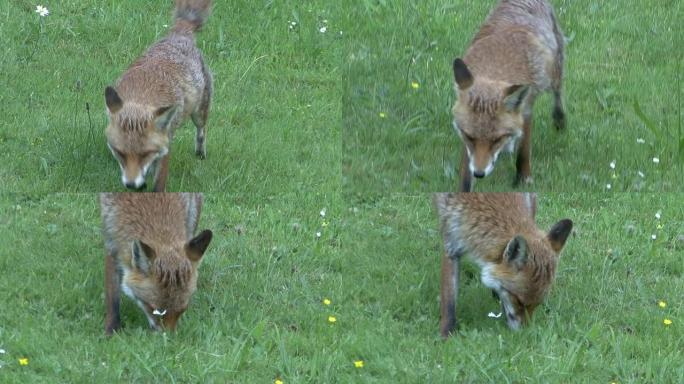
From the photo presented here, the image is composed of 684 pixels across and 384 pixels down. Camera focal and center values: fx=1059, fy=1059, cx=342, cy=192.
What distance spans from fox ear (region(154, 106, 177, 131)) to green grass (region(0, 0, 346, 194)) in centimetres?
69

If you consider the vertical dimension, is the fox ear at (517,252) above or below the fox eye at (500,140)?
below

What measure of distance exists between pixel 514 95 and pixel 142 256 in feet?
10.3

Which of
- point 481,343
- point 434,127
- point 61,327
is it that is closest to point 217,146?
point 434,127

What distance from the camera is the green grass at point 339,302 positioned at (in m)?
7.54

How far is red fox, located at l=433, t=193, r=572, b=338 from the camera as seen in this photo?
25.1ft

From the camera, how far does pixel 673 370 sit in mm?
7570

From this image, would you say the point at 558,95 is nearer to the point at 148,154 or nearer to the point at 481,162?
the point at 481,162

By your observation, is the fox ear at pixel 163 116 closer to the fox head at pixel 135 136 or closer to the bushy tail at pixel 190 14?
the fox head at pixel 135 136

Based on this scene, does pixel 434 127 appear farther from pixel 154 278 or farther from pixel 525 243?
pixel 154 278

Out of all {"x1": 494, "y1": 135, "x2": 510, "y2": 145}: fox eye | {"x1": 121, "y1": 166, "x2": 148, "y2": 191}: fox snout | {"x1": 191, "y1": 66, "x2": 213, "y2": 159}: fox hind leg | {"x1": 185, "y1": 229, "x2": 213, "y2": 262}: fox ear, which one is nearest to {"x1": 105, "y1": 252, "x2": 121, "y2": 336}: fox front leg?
{"x1": 185, "y1": 229, "x2": 213, "y2": 262}: fox ear

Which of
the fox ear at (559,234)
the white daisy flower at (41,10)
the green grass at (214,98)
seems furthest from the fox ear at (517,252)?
the white daisy flower at (41,10)

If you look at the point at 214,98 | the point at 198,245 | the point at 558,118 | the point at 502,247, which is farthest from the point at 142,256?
the point at 558,118

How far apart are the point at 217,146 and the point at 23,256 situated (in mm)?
2133

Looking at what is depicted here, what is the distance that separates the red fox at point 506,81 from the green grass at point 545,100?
14.0 inches
